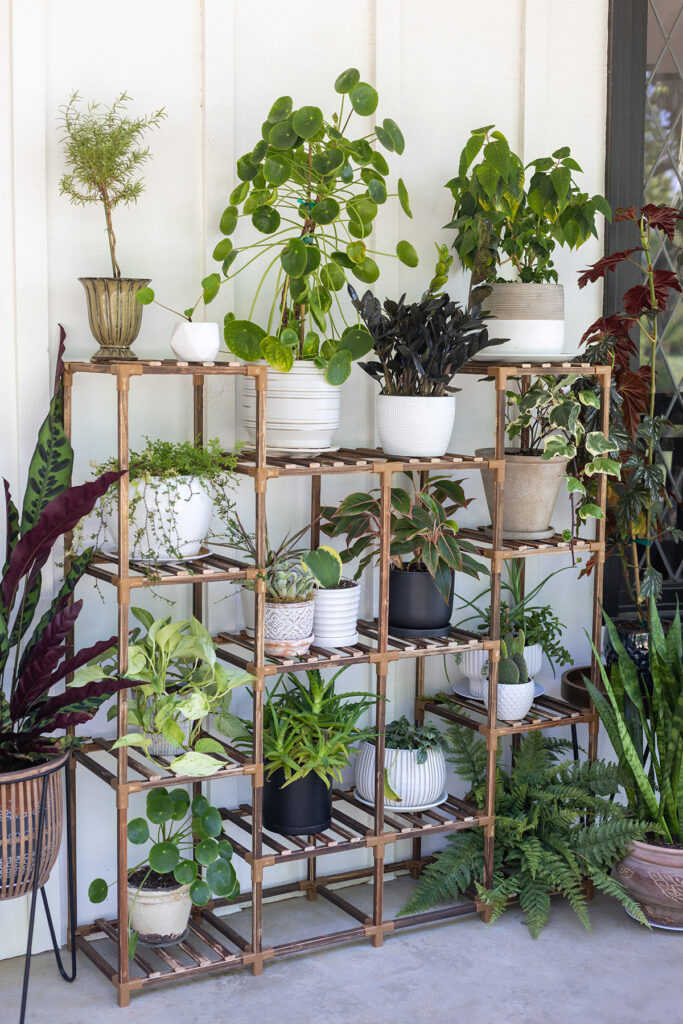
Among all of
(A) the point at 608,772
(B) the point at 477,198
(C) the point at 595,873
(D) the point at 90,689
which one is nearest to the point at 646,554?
(A) the point at 608,772

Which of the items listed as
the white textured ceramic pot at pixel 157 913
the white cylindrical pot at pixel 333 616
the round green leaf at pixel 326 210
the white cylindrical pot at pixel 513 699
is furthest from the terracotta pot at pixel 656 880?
the round green leaf at pixel 326 210

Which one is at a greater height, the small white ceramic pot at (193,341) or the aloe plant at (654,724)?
the small white ceramic pot at (193,341)

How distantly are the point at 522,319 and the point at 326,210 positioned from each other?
72cm

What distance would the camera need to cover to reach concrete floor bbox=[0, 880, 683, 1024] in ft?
9.36

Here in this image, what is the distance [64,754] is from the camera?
2746mm

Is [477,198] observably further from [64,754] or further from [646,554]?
[64,754]

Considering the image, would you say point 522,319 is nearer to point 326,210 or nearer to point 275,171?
point 326,210

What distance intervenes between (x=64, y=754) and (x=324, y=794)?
756 millimetres

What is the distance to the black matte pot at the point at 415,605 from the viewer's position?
10.6 feet

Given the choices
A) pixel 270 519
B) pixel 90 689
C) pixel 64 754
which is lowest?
pixel 64 754

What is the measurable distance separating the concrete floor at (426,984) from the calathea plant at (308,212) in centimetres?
156

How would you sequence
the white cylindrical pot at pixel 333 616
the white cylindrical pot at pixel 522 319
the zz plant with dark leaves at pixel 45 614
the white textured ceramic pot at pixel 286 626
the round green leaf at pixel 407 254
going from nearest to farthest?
the zz plant with dark leaves at pixel 45 614
the white textured ceramic pot at pixel 286 626
the white cylindrical pot at pixel 333 616
the round green leaf at pixel 407 254
the white cylindrical pot at pixel 522 319

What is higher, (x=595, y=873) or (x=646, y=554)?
(x=646, y=554)

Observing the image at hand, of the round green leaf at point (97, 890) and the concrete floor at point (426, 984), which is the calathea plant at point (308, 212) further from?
the concrete floor at point (426, 984)
